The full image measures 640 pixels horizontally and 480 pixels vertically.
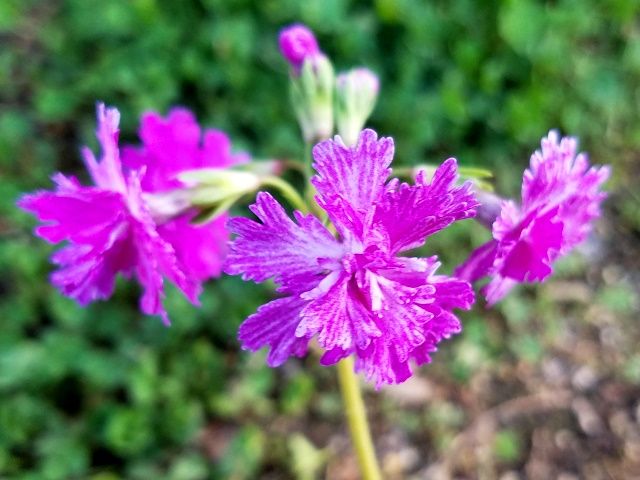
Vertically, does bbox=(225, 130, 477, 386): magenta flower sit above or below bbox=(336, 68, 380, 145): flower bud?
below

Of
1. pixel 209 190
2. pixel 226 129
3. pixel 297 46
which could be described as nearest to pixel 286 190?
pixel 209 190

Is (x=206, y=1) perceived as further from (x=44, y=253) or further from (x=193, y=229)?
(x=193, y=229)

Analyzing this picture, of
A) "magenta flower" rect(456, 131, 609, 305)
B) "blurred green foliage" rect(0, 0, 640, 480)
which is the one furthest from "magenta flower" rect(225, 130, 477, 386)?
"blurred green foliage" rect(0, 0, 640, 480)

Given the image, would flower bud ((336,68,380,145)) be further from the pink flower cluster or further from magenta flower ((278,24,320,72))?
the pink flower cluster

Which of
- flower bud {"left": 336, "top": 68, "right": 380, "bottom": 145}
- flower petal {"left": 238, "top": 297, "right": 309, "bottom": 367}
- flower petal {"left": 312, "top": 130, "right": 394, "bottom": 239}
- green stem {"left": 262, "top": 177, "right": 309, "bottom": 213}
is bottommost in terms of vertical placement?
flower petal {"left": 238, "top": 297, "right": 309, "bottom": 367}

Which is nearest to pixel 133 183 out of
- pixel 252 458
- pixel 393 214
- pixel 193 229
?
pixel 193 229

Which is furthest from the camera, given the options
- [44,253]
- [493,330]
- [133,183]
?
[493,330]

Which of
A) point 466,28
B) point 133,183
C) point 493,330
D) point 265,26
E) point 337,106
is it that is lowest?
point 133,183

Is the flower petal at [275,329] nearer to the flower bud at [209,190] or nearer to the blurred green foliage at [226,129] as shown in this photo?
the flower bud at [209,190]
